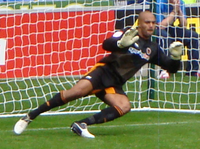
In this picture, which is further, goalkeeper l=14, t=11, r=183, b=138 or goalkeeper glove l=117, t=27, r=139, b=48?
goalkeeper l=14, t=11, r=183, b=138

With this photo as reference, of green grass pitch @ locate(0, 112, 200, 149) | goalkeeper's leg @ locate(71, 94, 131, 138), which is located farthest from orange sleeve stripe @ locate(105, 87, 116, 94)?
green grass pitch @ locate(0, 112, 200, 149)

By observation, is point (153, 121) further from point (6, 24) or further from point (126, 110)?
point (6, 24)

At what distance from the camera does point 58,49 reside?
10.6 metres

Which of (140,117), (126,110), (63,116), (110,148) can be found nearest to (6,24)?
(63,116)

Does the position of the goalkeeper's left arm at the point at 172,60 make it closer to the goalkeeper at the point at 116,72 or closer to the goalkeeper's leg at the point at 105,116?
the goalkeeper at the point at 116,72

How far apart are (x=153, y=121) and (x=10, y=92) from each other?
296cm

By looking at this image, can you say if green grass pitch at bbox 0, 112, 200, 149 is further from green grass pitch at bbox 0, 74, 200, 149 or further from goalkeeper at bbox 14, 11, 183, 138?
goalkeeper at bbox 14, 11, 183, 138

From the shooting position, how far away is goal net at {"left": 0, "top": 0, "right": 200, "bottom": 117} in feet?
33.0

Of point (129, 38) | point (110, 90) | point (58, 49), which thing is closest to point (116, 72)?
point (110, 90)

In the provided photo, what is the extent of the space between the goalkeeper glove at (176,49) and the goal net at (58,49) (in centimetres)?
240

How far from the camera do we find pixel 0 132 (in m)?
7.28

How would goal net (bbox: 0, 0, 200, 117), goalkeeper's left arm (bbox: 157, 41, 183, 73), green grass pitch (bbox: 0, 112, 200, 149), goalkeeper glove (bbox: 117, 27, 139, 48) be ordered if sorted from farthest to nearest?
goal net (bbox: 0, 0, 200, 117) → goalkeeper's left arm (bbox: 157, 41, 183, 73) → goalkeeper glove (bbox: 117, 27, 139, 48) → green grass pitch (bbox: 0, 112, 200, 149)

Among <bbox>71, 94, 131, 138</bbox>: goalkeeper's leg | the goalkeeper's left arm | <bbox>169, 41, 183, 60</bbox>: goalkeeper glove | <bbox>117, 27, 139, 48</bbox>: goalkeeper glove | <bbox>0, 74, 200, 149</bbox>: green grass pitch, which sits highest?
<bbox>117, 27, 139, 48</bbox>: goalkeeper glove

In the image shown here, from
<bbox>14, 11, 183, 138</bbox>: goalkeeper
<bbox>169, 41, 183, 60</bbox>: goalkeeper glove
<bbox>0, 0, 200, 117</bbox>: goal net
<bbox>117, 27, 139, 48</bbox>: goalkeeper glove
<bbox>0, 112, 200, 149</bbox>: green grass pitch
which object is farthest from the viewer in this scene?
<bbox>0, 0, 200, 117</bbox>: goal net
